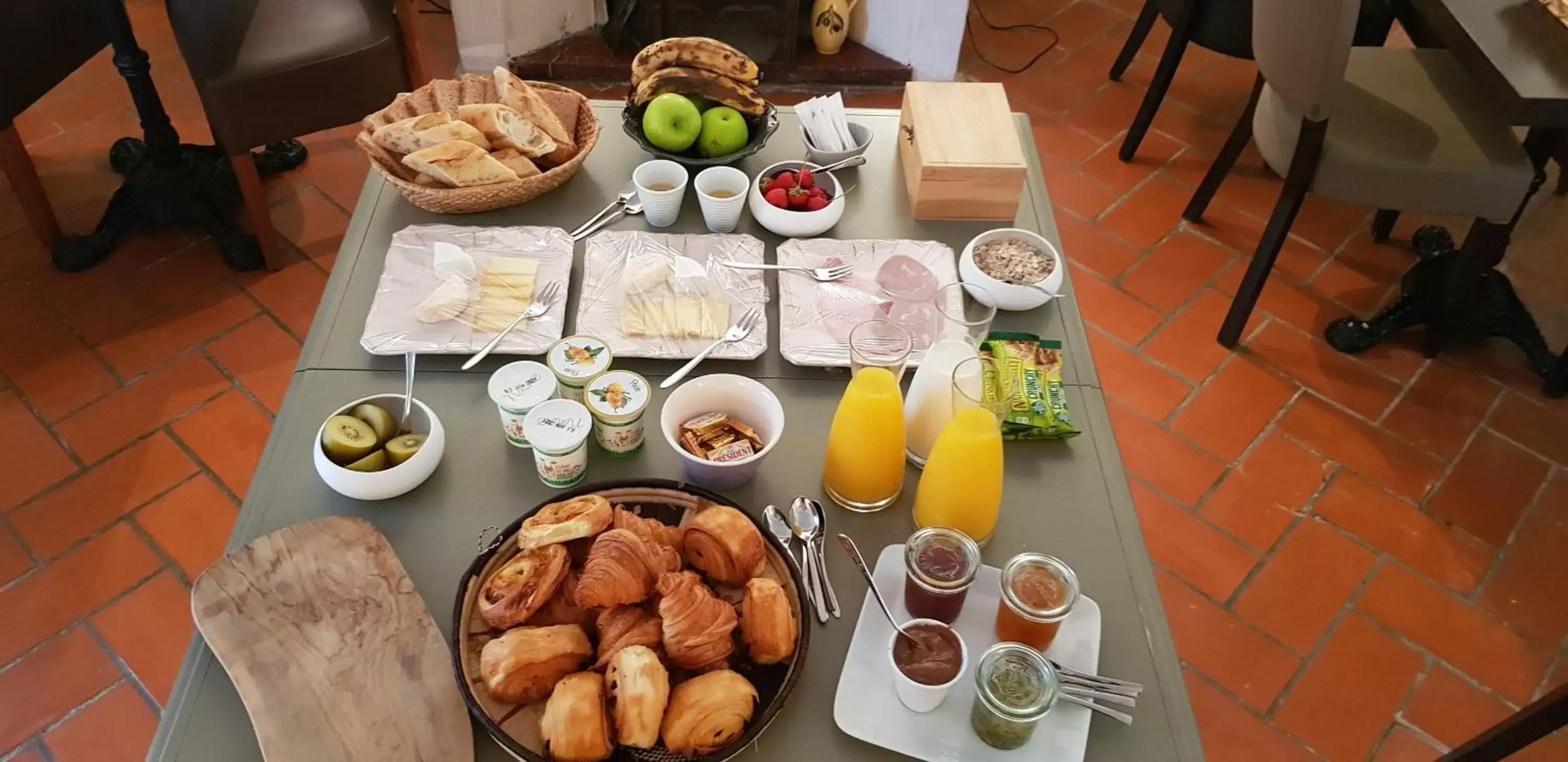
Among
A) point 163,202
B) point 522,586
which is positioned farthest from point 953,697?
point 163,202

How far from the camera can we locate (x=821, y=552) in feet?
3.53

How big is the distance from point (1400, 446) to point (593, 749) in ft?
5.75

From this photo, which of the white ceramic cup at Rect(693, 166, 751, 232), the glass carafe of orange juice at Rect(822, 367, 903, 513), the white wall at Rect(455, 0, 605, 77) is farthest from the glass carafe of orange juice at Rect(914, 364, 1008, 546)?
the white wall at Rect(455, 0, 605, 77)

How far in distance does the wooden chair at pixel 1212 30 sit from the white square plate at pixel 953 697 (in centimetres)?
161

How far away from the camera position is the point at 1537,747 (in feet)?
5.17

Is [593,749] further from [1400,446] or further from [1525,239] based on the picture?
[1525,239]

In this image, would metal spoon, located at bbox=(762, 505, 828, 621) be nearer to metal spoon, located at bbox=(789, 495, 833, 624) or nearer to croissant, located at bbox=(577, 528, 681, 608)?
metal spoon, located at bbox=(789, 495, 833, 624)

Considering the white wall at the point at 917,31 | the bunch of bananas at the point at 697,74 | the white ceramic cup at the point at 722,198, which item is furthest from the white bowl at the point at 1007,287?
the white wall at the point at 917,31

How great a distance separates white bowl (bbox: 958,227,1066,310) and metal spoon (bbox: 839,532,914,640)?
1.36 feet

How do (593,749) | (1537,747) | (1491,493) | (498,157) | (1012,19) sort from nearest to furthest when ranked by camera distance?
(593,749) < (498,157) < (1537,747) < (1491,493) < (1012,19)

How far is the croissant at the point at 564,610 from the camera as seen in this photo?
942mm

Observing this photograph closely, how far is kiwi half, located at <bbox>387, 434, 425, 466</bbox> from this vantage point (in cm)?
110

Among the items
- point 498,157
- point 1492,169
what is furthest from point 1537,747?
point 498,157

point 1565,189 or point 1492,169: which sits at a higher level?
point 1492,169
